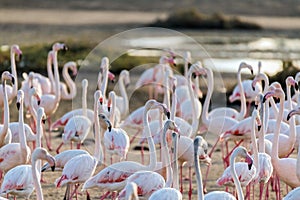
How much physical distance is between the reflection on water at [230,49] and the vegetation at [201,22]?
6.94 feet

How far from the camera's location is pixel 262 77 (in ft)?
39.5

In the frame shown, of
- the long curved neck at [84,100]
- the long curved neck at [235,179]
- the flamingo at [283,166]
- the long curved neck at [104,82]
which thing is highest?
the long curved neck at [104,82]

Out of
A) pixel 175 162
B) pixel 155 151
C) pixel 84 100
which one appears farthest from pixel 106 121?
pixel 84 100

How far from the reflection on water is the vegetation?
6.94ft

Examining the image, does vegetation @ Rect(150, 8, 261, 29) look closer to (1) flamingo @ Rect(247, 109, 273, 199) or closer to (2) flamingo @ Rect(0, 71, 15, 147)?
(2) flamingo @ Rect(0, 71, 15, 147)

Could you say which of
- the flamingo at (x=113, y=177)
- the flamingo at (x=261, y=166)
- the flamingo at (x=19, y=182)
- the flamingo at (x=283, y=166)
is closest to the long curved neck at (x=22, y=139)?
the flamingo at (x=19, y=182)

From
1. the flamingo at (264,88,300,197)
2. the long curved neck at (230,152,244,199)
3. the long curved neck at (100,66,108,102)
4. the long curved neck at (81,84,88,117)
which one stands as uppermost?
the long curved neck at (100,66,108,102)

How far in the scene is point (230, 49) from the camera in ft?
85.9

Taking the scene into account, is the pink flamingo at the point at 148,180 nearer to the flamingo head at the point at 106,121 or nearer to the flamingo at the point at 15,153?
the flamingo head at the point at 106,121

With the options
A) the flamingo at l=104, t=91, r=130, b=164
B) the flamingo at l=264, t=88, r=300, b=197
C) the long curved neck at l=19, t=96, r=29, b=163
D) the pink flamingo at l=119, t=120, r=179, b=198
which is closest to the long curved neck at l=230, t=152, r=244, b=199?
the pink flamingo at l=119, t=120, r=179, b=198

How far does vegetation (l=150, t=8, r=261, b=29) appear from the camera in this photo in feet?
104

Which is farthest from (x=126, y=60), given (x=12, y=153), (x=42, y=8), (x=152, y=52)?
(x=42, y=8)

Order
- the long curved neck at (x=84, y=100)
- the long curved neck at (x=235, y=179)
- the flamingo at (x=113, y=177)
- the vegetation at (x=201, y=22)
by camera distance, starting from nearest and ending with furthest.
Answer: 1. the long curved neck at (x=235, y=179)
2. the flamingo at (x=113, y=177)
3. the long curved neck at (x=84, y=100)
4. the vegetation at (x=201, y=22)

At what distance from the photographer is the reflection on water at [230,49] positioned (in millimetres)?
22891
